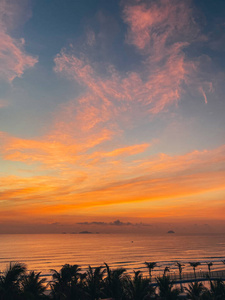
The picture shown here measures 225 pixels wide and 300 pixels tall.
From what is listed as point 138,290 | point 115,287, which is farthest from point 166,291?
point 115,287

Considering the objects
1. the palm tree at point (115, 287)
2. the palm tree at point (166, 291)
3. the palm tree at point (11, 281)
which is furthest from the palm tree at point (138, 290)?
the palm tree at point (11, 281)

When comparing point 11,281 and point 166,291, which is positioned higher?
point 11,281

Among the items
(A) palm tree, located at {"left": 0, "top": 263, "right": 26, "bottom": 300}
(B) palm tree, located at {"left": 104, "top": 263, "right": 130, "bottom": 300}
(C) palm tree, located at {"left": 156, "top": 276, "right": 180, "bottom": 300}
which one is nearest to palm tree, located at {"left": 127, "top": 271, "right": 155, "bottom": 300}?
(B) palm tree, located at {"left": 104, "top": 263, "right": 130, "bottom": 300}

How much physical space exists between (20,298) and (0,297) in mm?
1554

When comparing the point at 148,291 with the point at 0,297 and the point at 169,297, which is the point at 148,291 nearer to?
the point at 169,297

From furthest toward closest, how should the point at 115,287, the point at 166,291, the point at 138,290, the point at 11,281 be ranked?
the point at 166,291 → the point at 115,287 → the point at 138,290 → the point at 11,281

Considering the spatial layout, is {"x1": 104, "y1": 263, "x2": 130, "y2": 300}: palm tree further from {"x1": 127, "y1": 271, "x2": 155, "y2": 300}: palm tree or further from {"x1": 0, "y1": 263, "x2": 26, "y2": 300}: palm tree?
{"x1": 0, "y1": 263, "x2": 26, "y2": 300}: palm tree

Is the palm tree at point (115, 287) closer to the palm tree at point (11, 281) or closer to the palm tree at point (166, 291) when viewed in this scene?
the palm tree at point (166, 291)

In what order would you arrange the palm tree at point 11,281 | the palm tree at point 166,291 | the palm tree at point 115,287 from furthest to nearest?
the palm tree at point 166,291 < the palm tree at point 115,287 < the palm tree at point 11,281

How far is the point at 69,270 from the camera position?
3194 centimetres

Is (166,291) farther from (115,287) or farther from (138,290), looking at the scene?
(115,287)

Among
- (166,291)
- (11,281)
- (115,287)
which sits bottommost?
(166,291)

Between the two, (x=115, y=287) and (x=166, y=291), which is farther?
(x=166, y=291)

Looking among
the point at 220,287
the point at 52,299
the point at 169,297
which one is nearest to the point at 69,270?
the point at 52,299
